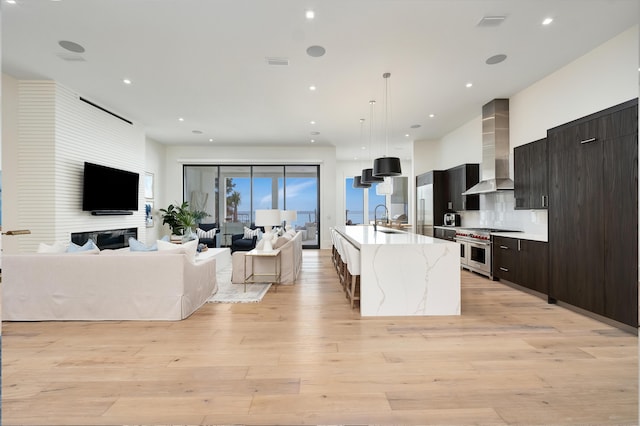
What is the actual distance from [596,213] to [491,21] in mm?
2289

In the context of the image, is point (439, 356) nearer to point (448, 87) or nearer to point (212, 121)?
point (448, 87)

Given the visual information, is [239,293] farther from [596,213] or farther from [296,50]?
[596,213]

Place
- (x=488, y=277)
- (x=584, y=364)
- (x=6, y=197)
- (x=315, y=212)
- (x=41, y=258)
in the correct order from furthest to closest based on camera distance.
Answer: (x=315, y=212) < (x=488, y=277) < (x=6, y=197) < (x=41, y=258) < (x=584, y=364)

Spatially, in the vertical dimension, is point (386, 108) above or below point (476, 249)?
Answer: above

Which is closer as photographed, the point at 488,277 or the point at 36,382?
the point at 36,382

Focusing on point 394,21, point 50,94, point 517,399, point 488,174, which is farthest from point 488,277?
point 50,94

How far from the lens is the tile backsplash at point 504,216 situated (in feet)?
15.6

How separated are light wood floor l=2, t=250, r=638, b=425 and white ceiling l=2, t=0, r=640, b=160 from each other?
10.4ft

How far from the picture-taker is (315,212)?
954cm

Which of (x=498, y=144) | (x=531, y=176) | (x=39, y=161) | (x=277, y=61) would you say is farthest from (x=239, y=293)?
(x=498, y=144)

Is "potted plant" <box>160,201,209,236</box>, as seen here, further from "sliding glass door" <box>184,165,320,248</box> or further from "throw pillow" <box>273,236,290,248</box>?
"throw pillow" <box>273,236,290,248</box>

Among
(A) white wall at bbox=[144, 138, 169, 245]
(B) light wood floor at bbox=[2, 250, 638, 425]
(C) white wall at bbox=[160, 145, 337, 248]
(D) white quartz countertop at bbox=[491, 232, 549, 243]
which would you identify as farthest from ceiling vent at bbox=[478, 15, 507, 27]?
(A) white wall at bbox=[144, 138, 169, 245]

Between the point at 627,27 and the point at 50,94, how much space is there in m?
7.83

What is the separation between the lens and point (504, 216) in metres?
5.59
